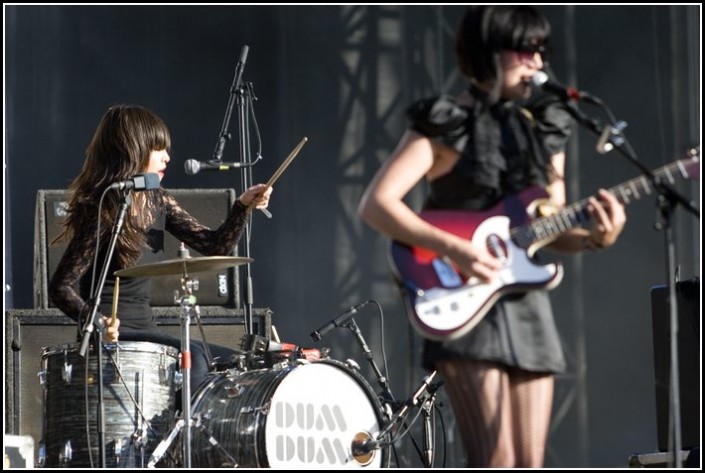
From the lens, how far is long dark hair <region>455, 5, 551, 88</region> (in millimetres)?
→ 3100

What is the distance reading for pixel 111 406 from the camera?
15.4 feet

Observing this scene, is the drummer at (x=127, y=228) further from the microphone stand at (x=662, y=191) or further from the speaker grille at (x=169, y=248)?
the microphone stand at (x=662, y=191)

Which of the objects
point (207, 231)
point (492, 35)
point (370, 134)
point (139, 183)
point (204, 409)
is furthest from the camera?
point (370, 134)

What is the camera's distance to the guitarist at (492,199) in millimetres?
2980

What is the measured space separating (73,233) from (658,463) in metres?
2.65

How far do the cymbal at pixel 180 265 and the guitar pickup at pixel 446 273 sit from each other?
178cm

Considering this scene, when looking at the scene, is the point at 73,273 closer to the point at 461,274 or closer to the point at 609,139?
the point at 461,274

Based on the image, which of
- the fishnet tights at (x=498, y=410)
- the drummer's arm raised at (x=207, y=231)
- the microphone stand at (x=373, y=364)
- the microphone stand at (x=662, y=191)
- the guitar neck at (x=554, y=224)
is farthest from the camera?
the microphone stand at (x=373, y=364)

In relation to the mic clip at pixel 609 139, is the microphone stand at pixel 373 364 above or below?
below

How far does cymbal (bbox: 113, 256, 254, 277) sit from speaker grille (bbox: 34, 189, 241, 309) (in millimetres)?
1442

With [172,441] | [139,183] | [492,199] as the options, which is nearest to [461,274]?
[492,199]

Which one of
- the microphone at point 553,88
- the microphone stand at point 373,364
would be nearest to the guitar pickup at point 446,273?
the microphone at point 553,88

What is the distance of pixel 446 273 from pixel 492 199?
0.24 meters

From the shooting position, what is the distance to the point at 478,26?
10.2 feet
